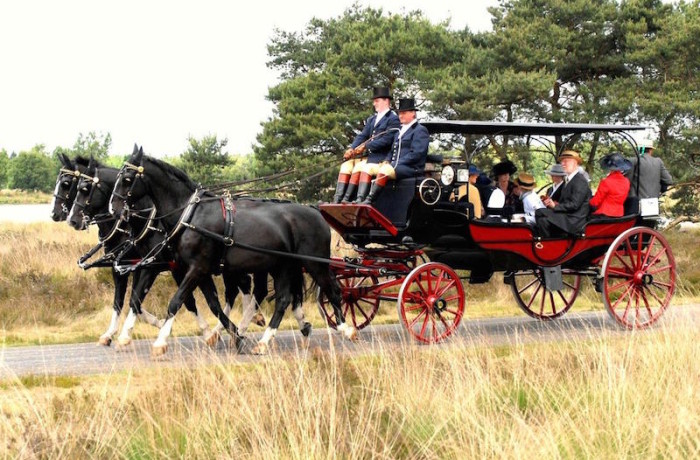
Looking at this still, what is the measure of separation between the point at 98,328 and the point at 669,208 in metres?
21.0

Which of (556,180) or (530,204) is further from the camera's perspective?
(556,180)

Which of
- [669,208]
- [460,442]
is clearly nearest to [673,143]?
[669,208]

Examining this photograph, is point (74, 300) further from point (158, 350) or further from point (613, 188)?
point (613, 188)

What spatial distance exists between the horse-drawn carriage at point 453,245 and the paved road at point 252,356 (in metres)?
0.43

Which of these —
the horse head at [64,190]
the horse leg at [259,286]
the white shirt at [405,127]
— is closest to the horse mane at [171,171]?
the horse head at [64,190]

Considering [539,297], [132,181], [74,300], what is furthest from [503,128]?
[74,300]

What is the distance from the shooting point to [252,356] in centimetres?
985

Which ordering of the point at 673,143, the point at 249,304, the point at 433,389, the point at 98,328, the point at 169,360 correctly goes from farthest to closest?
the point at 673,143 < the point at 98,328 < the point at 249,304 < the point at 169,360 < the point at 433,389

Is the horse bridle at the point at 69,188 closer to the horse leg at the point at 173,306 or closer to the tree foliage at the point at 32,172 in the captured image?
the horse leg at the point at 173,306

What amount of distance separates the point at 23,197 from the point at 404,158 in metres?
84.6

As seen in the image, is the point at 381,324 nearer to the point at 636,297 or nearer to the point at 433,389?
the point at 636,297

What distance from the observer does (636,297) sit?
1213 cm

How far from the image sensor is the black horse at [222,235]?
404 inches

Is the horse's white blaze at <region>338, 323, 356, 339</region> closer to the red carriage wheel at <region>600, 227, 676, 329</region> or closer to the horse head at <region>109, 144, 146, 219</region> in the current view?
the horse head at <region>109, 144, 146, 219</region>
